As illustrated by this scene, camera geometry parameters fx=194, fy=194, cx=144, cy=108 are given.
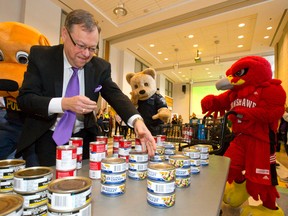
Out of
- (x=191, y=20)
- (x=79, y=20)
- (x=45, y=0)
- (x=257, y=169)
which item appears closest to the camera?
(x=79, y=20)

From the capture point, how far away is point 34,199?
1.48 feet

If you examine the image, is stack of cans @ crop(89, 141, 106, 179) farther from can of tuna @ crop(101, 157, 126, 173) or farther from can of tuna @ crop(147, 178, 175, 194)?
can of tuna @ crop(147, 178, 175, 194)

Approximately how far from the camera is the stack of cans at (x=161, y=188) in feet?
1.81

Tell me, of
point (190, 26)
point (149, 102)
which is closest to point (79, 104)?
point (149, 102)

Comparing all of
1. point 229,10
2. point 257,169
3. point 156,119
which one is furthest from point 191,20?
point 257,169

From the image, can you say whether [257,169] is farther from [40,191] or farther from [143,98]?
[143,98]

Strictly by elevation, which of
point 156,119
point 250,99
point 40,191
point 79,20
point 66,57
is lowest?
point 40,191

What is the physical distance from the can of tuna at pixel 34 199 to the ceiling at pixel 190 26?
18.7 feet

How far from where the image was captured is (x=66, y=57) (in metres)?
1.06

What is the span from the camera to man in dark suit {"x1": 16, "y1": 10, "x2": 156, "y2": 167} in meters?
0.89

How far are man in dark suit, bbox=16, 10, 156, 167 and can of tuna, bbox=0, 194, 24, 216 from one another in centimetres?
44

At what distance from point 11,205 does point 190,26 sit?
22.4 feet

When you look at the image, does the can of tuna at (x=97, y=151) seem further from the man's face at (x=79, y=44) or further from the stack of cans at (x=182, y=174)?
the man's face at (x=79, y=44)

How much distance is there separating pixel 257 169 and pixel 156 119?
4.31 feet
